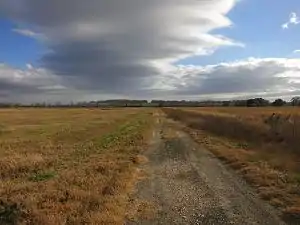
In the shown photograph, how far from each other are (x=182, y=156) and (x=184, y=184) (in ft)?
27.1

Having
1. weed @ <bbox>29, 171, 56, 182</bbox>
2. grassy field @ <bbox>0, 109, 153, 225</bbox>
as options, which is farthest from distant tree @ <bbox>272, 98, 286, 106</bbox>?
weed @ <bbox>29, 171, 56, 182</bbox>

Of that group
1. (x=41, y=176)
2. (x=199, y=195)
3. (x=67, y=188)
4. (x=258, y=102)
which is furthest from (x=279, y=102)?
(x=67, y=188)

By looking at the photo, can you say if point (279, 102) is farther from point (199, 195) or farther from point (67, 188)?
point (67, 188)

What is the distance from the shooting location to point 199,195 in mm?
13055

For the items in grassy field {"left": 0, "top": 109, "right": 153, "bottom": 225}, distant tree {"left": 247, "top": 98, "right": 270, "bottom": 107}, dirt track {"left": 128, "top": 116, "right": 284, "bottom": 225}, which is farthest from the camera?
distant tree {"left": 247, "top": 98, "right": 270, "bottom": 107}

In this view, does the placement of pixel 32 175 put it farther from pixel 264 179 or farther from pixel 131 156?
pixel 264 179

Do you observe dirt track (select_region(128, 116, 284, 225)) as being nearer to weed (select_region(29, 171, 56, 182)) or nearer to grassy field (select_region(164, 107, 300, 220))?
grassy field (select_region(164, 107, 300, 220))

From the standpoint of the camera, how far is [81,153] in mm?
23938

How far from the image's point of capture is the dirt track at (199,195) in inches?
412

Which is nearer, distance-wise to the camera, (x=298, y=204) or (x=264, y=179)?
(x=298, y=204)

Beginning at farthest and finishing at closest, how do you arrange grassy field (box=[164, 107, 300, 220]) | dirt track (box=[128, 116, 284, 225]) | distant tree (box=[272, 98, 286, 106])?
distant tree (box=[272, 98, 286, 106])
grassy field (box=[164, 107, 300, 220])
dirt track (box=[128, 116, 284, 225])

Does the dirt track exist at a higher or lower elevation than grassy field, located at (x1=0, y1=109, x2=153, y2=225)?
lower

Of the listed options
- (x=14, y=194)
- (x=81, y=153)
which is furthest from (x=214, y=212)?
(x=81, y=153)

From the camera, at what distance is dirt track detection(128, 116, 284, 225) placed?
10.5 meters
